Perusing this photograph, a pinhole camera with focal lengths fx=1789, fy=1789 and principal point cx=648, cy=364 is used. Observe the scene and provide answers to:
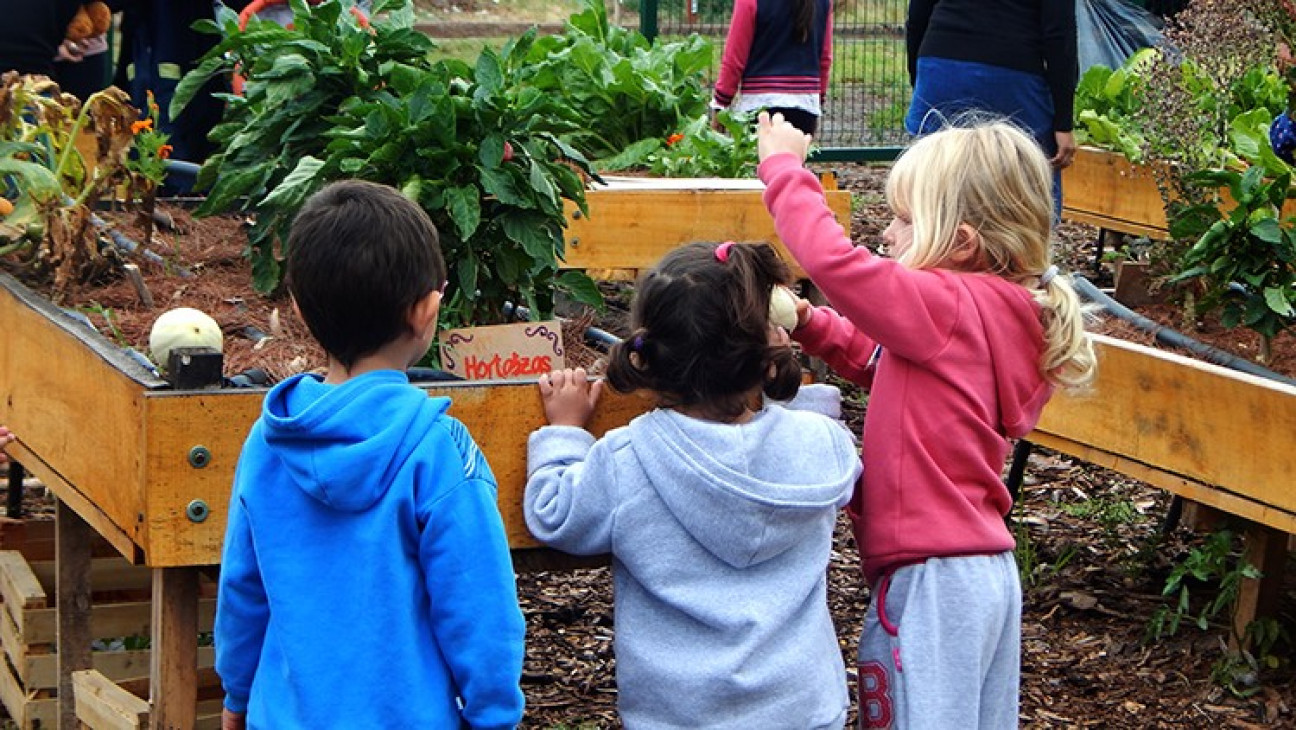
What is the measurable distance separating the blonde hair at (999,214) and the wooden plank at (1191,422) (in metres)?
1.12

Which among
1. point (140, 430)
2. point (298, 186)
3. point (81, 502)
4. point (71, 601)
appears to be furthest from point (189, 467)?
point (71, 601)

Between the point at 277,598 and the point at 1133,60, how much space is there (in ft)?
19.8

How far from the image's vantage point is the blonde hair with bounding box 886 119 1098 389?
313 centimetres

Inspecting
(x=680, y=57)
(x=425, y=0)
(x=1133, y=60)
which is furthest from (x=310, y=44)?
(x=425, y=0)

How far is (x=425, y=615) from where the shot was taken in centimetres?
259

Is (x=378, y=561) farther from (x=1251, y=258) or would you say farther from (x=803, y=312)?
(x=1251, y=258)

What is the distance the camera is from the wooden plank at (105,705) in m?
3.49

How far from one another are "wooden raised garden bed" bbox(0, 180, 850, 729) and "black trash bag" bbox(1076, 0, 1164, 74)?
855cm

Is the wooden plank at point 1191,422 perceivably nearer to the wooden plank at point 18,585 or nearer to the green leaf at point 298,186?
the green leaf at point 298,186

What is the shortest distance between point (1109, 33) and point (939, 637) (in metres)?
9.19

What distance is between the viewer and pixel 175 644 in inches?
125

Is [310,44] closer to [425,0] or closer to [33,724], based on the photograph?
[33,724]

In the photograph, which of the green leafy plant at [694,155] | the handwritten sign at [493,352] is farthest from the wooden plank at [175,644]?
the green leafy plant at [694,155]

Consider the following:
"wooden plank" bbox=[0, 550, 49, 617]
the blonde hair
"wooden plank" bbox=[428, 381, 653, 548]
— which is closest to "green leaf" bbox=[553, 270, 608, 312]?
"wooden plank" bbox=[428, 381, 653, 548]
